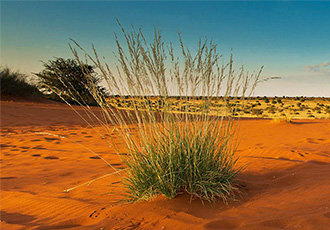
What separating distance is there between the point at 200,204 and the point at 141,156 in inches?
31.1

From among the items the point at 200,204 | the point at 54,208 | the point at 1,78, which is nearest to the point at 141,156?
the point at 200,204

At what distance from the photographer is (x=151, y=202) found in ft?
9.45

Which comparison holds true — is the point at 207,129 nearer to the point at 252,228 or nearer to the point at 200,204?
the point at 200,204

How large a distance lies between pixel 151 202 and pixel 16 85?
20632mm

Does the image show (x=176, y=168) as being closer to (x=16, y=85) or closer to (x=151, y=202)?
(x=151, y=202)

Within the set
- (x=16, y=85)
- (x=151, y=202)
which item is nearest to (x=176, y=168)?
(x=151, y=202)

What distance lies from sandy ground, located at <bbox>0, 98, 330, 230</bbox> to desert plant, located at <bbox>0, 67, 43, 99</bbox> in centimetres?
1494

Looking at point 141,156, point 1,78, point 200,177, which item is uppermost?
point 1,78

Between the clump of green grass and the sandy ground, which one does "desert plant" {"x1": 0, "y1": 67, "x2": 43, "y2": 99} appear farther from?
the clump of green grass

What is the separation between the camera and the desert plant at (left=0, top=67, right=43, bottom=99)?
19514 mm

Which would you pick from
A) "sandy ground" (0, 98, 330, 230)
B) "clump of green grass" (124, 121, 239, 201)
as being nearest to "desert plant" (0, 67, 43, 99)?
"sandy ground" (0, 98, 330, 230)

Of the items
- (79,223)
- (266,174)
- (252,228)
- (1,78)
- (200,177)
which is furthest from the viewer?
(1,78)

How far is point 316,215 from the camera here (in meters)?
2.43

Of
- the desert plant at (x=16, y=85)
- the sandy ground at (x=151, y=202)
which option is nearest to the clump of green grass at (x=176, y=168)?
the sandy ground at (x=151, y=202)
